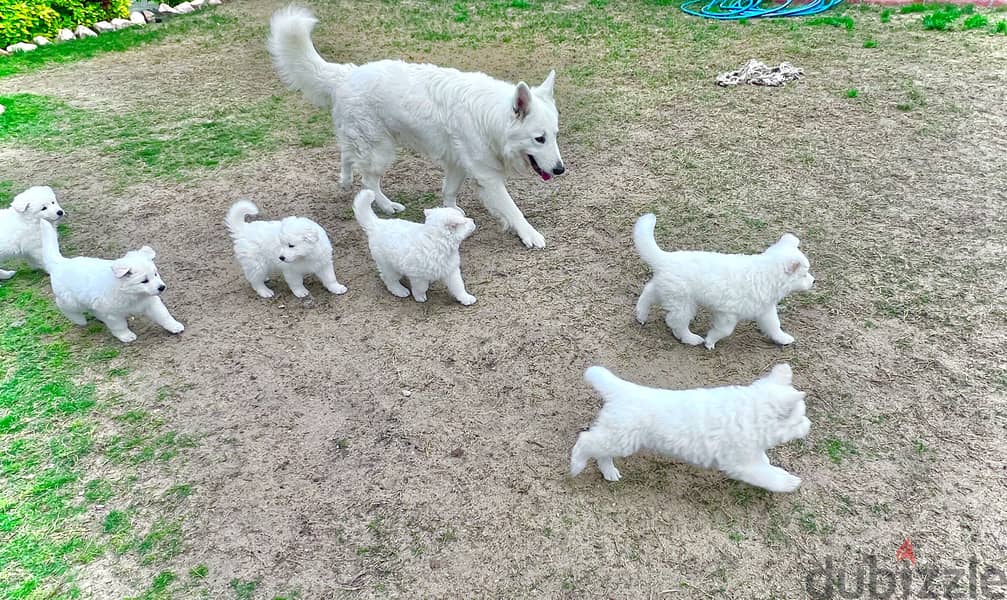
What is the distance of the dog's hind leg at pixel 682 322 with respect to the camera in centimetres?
332

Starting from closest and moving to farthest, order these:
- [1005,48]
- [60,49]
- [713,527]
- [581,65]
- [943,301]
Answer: [713,527]
[943,301]
[1005,48]
[581,65]
[60,49]

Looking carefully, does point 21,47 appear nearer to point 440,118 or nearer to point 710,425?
point 440,118

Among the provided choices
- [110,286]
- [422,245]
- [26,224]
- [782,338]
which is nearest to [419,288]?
[422,245]

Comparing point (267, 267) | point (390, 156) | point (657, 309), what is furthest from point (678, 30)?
point (267, 267)

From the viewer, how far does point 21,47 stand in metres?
8.79

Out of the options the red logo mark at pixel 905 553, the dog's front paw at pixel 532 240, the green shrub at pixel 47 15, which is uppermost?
the green shrub at pixel 47 15

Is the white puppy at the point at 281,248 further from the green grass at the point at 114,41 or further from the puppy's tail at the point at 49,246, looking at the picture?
the green grass at the point at 114,41

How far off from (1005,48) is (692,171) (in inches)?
208

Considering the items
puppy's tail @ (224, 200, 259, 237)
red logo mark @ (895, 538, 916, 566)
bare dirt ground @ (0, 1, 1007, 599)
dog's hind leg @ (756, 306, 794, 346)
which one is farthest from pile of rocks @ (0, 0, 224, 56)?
red logo mark @ (895, 538, 916, 566)

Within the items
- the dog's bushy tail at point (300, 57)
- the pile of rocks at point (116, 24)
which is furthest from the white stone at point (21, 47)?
the dog's bushy tail at point (300, 57)

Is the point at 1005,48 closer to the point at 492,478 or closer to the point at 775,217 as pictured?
the point at 775,217

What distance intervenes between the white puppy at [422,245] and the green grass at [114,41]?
775 centimetres

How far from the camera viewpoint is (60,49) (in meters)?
8.88

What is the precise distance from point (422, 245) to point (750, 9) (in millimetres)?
8739
